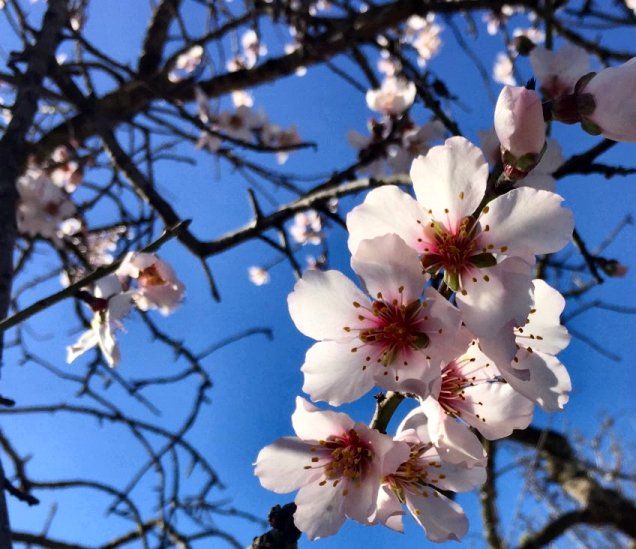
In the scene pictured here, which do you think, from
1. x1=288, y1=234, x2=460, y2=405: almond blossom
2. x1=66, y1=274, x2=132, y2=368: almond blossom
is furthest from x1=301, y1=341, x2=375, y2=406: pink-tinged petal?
x1=66, y1=274, x2=132, y2=368: almond blossom

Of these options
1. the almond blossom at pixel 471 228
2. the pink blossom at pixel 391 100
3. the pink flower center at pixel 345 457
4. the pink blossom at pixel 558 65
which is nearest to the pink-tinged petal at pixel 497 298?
the almond blossom at pixel 471 228

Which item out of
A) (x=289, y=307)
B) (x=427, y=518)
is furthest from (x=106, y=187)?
(x=427, y=518)

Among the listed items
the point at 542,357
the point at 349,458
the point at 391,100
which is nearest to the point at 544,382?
the point at 542,357

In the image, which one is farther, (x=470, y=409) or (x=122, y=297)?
(x=122, y=297)

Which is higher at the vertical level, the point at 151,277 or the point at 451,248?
the point at 151,277

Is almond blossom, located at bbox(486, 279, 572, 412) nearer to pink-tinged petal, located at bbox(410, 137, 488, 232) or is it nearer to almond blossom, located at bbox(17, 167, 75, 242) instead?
pink-tinged petal, located at bbox(410, 137, 488, 232)

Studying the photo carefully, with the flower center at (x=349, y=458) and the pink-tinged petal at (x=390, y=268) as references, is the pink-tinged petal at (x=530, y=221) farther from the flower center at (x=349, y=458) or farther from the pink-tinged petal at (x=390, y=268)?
the flower center at (x=349, y=458)

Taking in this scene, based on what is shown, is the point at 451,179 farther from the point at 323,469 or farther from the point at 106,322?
the point at 106,322
